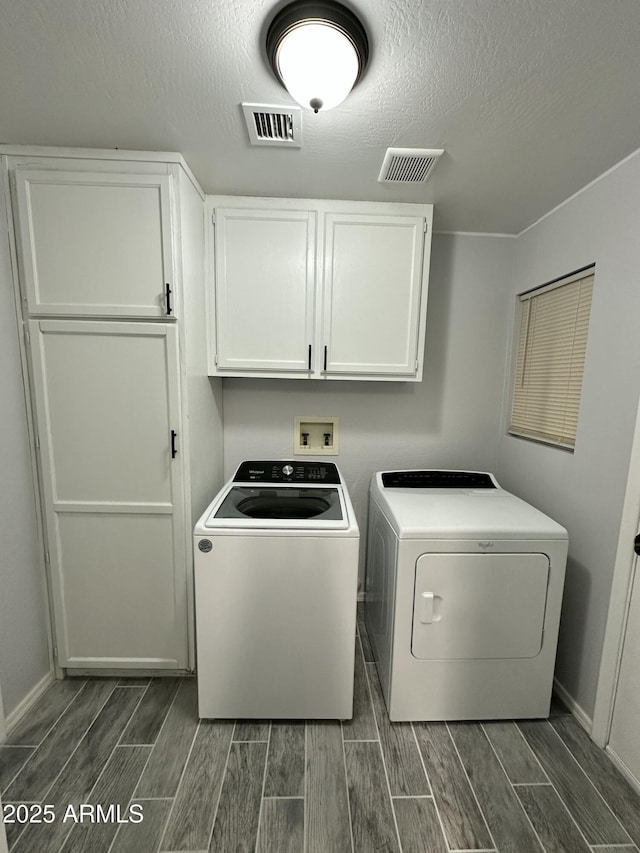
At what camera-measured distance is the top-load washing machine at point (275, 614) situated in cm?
133

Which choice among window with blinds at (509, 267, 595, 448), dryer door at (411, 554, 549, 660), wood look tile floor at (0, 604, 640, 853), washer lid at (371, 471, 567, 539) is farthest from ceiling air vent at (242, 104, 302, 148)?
wood look tile floor at (0, 604, 640, 853)

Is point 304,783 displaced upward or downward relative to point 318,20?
downward

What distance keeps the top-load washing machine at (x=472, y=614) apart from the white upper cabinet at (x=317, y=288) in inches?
33.6

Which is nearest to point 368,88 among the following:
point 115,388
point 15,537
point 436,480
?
point 115,388

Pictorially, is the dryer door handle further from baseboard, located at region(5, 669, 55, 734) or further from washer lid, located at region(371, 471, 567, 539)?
baseboard, located at region(5, 669, 55, 734)

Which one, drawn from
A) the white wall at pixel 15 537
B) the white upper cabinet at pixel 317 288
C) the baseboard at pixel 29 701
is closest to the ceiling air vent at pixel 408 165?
the white upper cabinet at pixel 317 288

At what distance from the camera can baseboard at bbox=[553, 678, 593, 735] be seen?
1.43 metres

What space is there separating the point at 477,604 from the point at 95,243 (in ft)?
7.03

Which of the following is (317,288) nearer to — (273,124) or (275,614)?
(273,124)

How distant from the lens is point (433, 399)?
7.02 ft

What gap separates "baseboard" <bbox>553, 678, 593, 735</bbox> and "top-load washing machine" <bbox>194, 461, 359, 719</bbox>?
3.28 feet

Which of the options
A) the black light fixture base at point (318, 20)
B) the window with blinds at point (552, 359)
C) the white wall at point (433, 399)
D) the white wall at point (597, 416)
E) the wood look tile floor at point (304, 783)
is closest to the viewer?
the black light fixture base at point (318, 20)

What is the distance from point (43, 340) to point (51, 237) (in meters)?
0.41

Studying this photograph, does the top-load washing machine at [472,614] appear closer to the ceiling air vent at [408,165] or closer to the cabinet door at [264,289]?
the cabinet door at [264,289]
